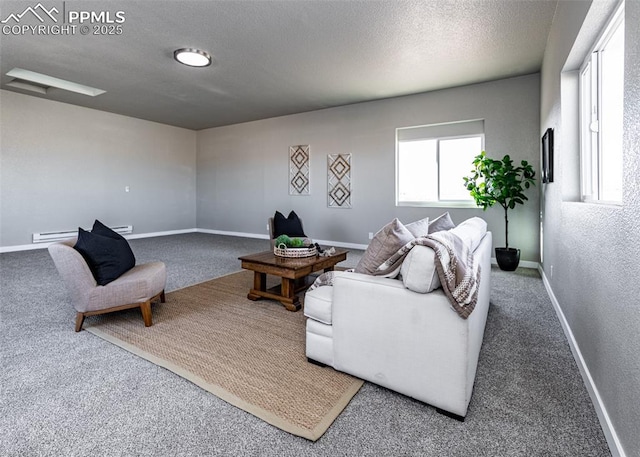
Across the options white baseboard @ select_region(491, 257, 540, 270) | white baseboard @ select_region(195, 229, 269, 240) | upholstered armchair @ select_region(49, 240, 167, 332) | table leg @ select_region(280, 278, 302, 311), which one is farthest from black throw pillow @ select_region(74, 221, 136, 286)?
white baseboard @ select_region(195, 229, 269, 240)

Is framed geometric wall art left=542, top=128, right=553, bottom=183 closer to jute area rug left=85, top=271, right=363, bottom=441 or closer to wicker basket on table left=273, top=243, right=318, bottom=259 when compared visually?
wicker basket on table left=273, top=243, right=318, bottom=259

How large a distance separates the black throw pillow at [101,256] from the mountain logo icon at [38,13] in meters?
2.30

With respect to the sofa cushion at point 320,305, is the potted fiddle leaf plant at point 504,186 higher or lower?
higher

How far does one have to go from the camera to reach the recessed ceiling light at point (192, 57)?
3896 millimetres

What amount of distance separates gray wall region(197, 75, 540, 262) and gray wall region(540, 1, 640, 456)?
1862mm

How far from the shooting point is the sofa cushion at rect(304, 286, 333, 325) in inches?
75.3

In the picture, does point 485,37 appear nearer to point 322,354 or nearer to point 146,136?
point 322,354

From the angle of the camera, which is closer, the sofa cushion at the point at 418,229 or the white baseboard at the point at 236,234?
the sofa cushion at the point at 418,229

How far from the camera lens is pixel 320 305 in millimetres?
1937

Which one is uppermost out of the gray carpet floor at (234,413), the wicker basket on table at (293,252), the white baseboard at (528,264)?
the wicker basket on table at (293,252)

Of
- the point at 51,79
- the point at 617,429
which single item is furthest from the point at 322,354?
the point at 51,79

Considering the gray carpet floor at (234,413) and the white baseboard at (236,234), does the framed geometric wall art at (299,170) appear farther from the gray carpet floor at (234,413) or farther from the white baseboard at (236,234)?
the gray carpet floor at (234,413)

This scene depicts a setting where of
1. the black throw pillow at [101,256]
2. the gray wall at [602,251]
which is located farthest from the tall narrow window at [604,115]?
the black throw pillow at [101,256]

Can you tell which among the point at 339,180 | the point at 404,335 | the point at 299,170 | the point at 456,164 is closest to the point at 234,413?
the point at 404,335
